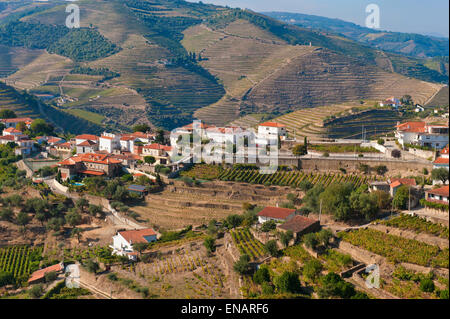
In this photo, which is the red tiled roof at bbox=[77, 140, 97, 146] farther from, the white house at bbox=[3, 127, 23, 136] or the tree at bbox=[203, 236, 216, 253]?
the tree at bbox=[203, 236, 216, 253]

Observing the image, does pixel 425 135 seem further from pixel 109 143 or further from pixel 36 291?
pixel 109 143

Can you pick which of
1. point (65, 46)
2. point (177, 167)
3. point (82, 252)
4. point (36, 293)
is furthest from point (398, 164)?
point (65, 46)

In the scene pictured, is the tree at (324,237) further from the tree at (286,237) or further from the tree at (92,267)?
the tree at (92,267)

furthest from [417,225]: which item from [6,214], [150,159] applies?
[6,214]

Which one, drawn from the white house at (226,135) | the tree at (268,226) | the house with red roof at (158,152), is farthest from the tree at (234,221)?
the white house at (226,135)

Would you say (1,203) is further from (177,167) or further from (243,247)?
(243,247)
